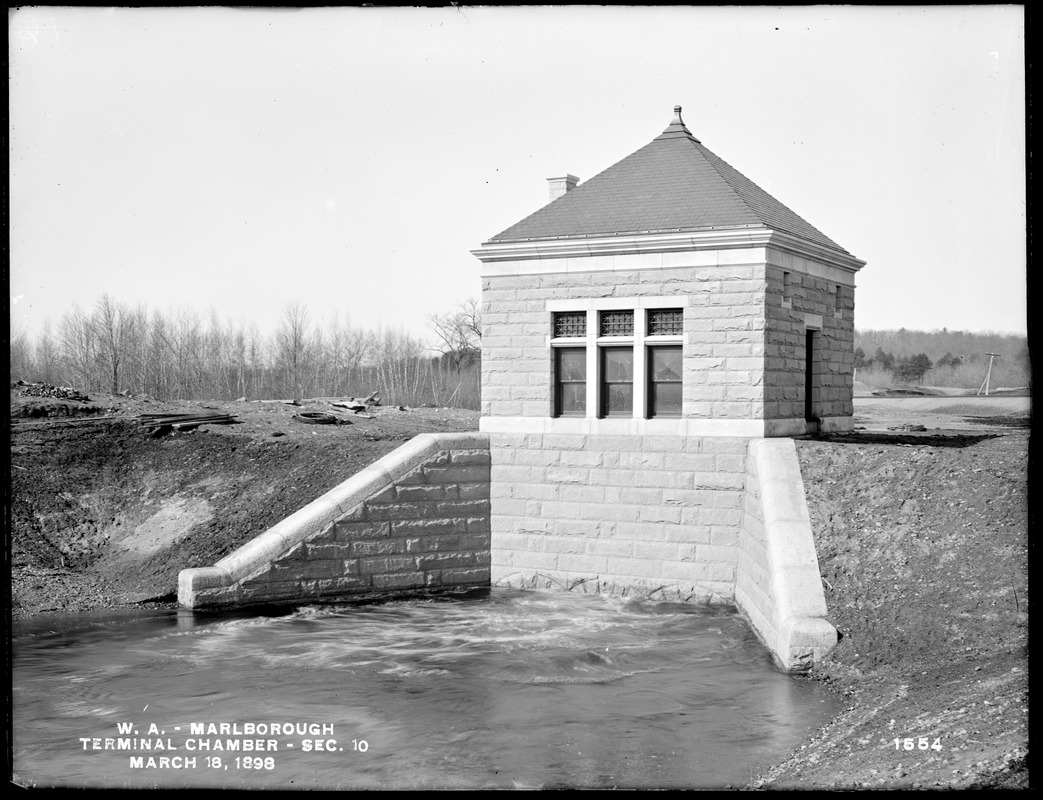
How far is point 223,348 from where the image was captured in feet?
157

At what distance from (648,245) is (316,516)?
721cm

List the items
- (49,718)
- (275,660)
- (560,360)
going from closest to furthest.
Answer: (49,718)
(275,660)
(560,360)

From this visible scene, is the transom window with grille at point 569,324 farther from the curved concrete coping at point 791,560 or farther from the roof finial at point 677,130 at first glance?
the roof finial at point 677,130

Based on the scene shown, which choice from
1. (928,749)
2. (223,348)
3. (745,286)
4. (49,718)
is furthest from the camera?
(223,348)

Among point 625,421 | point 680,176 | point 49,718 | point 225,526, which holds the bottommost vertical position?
point 49,718

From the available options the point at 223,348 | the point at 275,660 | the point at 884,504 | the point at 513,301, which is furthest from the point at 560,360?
the point at 223,348

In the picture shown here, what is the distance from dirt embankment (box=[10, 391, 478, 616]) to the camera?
1781 cm

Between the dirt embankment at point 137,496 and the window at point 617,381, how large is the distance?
532cm

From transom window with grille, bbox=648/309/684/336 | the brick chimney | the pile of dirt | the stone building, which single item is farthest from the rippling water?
the brick chimney

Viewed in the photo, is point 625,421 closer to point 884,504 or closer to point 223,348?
point 884,504

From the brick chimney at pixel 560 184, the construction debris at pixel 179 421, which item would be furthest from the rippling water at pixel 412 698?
the brick chimney at pixel 560 184

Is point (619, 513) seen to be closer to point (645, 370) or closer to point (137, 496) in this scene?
point (645, 370)

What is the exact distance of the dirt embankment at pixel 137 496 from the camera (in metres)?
17.8

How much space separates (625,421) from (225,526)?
7.72 meters
